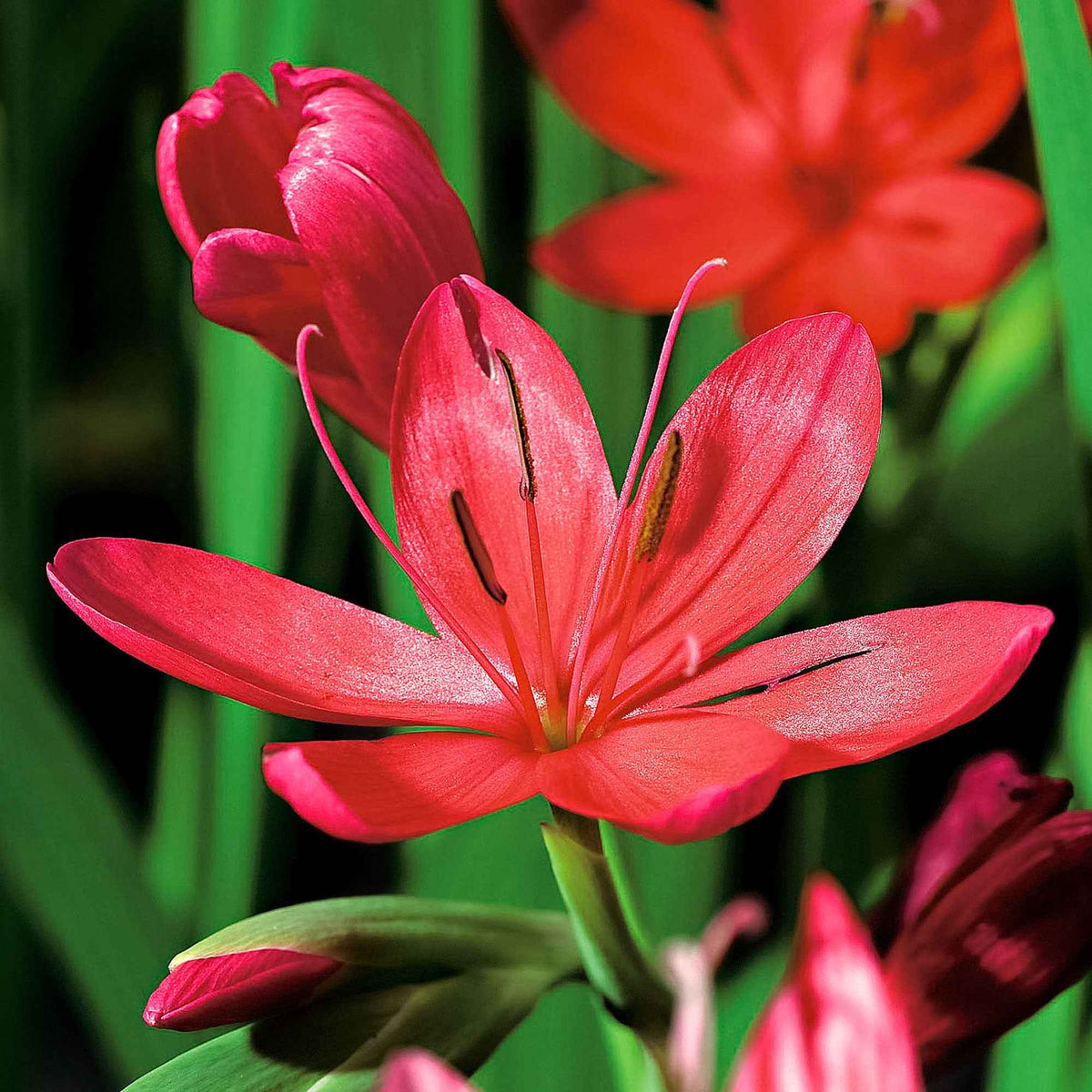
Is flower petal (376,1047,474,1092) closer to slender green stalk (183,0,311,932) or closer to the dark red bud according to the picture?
the dark red bud

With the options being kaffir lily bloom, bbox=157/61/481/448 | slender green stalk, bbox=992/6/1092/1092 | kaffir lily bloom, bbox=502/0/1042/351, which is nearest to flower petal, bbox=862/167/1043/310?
kaffir lily bloom, bbox=502/0/1042/351

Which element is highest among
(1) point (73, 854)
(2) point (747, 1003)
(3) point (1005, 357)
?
(3) point (1005, 357)

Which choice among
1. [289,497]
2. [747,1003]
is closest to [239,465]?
[289,497]

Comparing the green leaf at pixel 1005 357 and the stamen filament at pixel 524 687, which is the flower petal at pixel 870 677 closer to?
the stamen filament at pixel 524 687

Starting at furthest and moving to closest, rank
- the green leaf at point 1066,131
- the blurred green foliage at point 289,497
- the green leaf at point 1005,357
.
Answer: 1. the green leaf at point 1005,357
2. the blurred green foliage at point 289,497
3. the green leaf at point 1066,131

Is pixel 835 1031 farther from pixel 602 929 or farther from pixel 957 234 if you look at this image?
pixel 957 234

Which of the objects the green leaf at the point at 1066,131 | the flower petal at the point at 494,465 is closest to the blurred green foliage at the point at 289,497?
the green leaf at the point at 1066,131
